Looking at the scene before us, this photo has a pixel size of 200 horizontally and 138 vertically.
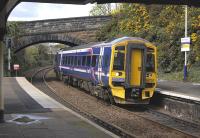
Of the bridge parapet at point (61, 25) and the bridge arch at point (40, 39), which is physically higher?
the bridge parapet at point (61, 25)

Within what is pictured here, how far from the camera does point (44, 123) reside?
14.7 meters

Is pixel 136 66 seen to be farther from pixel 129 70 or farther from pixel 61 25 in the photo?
pixel 61 25

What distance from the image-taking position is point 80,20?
5091 centimetres

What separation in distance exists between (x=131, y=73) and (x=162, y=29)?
65.7ft

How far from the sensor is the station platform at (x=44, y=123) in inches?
503

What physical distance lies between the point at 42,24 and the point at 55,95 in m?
22.8

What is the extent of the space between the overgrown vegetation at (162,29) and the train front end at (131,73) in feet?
39.7

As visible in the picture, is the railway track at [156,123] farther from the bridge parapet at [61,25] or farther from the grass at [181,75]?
the bridge parapet at [61,25]

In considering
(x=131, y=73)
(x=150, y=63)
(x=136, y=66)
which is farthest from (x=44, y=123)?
(x=150, y=63)

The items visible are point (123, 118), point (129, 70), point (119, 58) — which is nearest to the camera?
point (123, 118)

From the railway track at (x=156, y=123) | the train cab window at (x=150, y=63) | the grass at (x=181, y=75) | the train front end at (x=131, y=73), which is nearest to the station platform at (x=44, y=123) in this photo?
the railway track at (x=156, y=123)

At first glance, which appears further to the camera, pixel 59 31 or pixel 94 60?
pixel 59 31

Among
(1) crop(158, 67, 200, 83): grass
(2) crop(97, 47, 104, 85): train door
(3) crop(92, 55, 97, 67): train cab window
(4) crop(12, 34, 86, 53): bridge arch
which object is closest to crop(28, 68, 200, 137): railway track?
(2) crop(97, 47, 104, 85): train door

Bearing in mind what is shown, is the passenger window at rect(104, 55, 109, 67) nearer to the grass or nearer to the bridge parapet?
the grass
